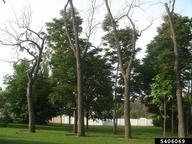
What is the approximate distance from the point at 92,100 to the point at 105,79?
8.76 ft

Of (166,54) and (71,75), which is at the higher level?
(166,54)

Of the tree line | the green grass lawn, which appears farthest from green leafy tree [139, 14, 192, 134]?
the green grass lawn

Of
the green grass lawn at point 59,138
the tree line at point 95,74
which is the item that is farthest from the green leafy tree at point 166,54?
the green grass lawn at point 59,138

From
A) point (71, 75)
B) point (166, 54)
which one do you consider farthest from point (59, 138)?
point (166, 54)

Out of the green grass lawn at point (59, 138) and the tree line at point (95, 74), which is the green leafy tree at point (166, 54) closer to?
the tree line at point (95, 74)

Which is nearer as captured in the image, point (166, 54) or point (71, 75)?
point (71, 75)

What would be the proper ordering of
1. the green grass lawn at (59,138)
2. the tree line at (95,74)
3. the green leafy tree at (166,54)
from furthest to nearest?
the green leafy tree at (166,54)
the tree line at (95,74)
the green grass lawn at (59,138)

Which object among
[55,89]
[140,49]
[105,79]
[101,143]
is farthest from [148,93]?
[101,143]

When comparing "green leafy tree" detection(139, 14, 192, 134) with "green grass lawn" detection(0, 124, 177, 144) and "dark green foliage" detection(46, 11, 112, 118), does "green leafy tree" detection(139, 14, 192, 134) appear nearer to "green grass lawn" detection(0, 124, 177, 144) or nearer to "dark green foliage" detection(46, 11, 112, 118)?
"dark green foliage" detection(46, 11, 112, 118)

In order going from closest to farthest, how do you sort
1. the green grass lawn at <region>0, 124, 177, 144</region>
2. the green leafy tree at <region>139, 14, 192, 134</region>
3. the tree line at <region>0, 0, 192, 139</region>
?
the green grass lawn at <region>0, 124, 177, 144</region>, the tree line at <region>0, 0, 192, 139</region>, the green leafy tree at <region>139, 14, 192, 134</region>

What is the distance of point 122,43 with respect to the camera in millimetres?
54750

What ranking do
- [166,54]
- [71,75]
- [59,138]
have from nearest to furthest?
[59,138] → [71,75] → [166,54]

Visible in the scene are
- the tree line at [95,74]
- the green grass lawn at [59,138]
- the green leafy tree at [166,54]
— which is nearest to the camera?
the green grass lawn at [59,138]

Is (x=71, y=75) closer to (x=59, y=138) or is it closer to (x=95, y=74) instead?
(x=95, y=74)
